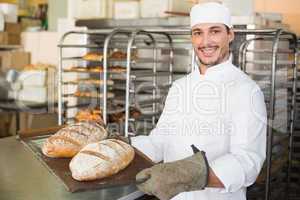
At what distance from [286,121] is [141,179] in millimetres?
2083

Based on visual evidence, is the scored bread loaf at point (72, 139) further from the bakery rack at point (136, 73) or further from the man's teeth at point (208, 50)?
the bakery rack at point (136, 73)

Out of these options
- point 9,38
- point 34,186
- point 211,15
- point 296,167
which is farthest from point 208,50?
point 9,38

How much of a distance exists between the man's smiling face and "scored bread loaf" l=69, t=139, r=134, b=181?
496 mm

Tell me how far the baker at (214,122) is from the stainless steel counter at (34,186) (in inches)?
8.4

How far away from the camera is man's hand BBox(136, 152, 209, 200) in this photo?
1165mm

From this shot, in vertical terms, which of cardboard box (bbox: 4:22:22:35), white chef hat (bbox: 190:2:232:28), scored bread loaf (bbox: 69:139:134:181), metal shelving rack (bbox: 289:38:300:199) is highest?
cardboard box (bbox: 4:22:22:35)

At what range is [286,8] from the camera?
3.82 m

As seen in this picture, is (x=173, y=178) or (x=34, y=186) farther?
(x=34, y=186)

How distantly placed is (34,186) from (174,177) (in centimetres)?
54

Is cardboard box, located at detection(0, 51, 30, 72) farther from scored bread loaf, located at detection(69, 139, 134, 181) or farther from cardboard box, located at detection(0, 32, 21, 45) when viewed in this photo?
scored bread loaf, located at detection(69, 139, 134, 181)

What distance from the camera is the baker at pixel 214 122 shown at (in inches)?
52.3

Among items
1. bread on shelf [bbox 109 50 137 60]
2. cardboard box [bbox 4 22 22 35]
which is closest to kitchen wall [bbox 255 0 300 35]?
bread on shelf [bbox 109 50 137 60]

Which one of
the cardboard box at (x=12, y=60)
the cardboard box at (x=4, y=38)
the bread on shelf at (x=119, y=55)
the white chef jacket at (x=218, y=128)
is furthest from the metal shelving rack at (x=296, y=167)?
the cardboard box at (x=4, y=38)

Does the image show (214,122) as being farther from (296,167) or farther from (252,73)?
(296,167)
